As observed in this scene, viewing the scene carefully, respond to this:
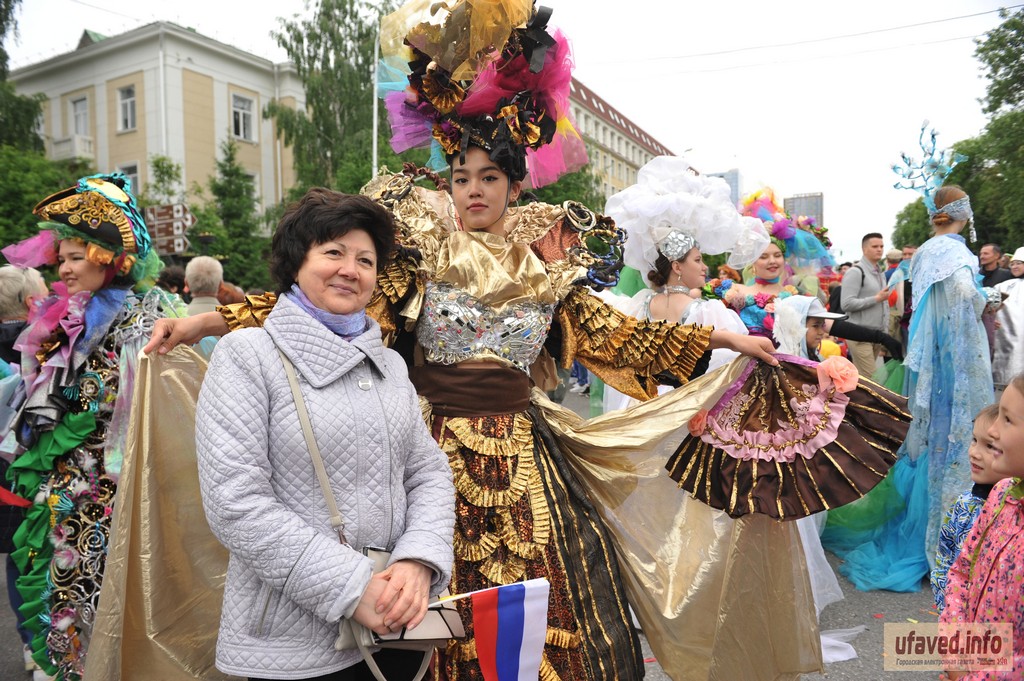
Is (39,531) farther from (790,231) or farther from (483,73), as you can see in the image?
(790,231)

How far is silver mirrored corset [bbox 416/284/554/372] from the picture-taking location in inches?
92.3

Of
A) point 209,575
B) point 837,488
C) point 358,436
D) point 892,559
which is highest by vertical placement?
point 358,436

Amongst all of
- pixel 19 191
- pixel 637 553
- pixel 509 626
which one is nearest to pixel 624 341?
pixel 637 553

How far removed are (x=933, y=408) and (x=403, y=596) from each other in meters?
4.43

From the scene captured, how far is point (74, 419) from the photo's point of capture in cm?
312

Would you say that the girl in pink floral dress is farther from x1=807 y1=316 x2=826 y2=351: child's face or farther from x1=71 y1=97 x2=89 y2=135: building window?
x1=71 y1=97 x2=89 y2=135: building window

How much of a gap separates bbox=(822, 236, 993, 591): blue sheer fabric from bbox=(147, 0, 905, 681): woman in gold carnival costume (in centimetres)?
247

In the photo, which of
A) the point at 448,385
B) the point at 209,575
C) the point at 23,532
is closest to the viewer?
the point at 448,385

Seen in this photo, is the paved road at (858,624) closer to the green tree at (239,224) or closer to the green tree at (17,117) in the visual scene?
the green tree at (239,224)

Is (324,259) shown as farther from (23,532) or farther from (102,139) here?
(102,139)

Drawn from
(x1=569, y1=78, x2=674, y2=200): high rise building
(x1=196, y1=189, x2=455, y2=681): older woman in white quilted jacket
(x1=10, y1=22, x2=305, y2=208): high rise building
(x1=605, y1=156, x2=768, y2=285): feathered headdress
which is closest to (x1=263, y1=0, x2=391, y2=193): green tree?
(x1=10, y1=22, x2=305, y2=208): high rise building

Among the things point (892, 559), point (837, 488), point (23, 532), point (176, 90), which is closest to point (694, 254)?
point (837, 488)

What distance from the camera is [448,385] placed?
2350mm

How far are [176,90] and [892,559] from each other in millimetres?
25770
